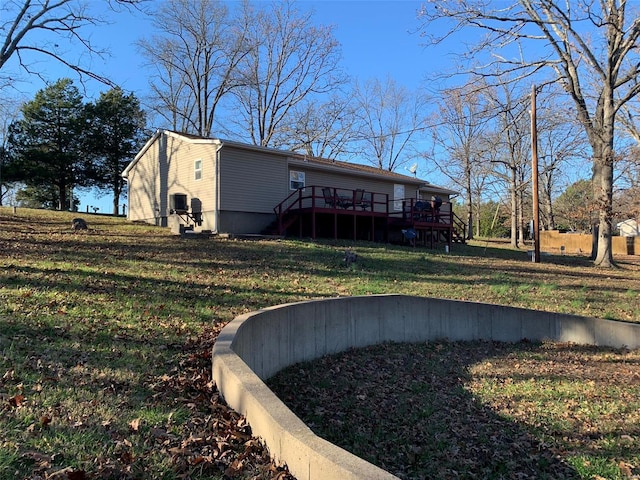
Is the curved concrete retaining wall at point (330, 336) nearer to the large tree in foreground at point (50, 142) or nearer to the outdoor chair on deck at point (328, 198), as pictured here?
the outdoor chair on deck at point (328, 198)

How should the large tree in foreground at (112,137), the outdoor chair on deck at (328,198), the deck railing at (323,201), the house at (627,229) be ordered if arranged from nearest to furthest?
the deck railing at (323,201), the outdoor chair on deck at (328,198), the large tree in foreground at (112,137), the house at (627,229)

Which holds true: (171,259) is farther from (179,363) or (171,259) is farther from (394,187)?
(394,187)

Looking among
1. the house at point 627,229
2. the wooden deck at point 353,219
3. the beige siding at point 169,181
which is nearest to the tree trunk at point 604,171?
the wooden deck at point 353,219

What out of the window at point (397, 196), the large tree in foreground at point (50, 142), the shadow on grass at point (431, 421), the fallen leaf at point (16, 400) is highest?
the large tree in foreground at point (50, 142)

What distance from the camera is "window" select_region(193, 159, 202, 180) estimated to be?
1938 centimetres

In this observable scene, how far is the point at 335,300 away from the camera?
26.6ft

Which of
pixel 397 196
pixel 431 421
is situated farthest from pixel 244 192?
pixel 431 421

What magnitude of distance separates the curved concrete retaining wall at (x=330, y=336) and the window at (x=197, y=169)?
12.6 metres

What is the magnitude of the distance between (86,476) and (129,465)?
25 centimetres

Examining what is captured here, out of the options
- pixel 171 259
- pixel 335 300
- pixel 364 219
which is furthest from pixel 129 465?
pixel 364 219

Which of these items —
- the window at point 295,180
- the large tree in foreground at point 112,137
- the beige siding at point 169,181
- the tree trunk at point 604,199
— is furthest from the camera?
the large tree in foreground at point 112,137

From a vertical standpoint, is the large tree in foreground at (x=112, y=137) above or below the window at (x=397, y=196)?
above

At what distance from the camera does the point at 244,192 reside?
18.9 metres

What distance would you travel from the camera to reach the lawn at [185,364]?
308cm
